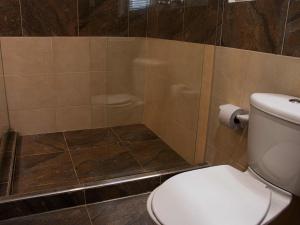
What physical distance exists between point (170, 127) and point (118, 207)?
0.83m

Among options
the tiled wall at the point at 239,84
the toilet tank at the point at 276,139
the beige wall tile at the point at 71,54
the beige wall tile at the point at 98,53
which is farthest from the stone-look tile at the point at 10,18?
the toilet tank at the point at 276,139

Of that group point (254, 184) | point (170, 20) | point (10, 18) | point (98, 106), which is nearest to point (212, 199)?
point (254, 184)

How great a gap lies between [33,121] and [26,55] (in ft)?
1.84

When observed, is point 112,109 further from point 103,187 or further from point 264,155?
point 264,155

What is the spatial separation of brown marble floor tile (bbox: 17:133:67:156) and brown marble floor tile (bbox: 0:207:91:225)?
2.27 feet

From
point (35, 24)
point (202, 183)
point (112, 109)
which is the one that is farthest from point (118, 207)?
point (35, 24)

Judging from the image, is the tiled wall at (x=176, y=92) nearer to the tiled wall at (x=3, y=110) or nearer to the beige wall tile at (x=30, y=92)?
the beige wall tile at (x=30, y=92)

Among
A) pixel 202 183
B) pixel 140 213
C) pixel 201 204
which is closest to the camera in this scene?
pixel 201 204

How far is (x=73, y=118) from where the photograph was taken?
260cm

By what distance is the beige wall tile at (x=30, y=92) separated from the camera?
235cm

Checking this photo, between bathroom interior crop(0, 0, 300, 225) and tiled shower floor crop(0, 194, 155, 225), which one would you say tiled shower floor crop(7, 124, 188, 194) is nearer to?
bathroom interior crop(0, 0, 300, 225)

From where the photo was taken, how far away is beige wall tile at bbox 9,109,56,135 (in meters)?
2.43

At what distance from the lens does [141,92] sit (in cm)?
257

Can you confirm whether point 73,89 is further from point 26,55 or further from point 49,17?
point 49,17
